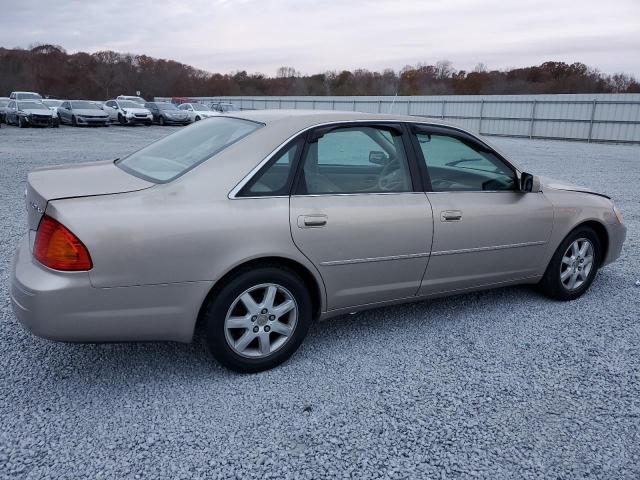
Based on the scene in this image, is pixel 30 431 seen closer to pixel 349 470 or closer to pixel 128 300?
pixel 128 300

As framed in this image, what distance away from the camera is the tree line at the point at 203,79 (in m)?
57.0

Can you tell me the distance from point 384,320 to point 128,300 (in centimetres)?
203

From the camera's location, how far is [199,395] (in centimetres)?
305

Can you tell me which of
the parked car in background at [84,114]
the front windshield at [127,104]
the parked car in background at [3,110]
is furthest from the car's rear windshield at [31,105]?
the front windshield at [127,104]

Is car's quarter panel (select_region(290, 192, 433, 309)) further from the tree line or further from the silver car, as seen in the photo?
the tree line

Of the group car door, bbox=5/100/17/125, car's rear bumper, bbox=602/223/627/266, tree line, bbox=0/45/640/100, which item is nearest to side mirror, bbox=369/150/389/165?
car's rear bumper, bbox=602/223/627/266

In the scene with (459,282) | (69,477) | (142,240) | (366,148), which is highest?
(366,148)

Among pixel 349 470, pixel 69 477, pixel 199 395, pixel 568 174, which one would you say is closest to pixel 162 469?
pixel 69 477

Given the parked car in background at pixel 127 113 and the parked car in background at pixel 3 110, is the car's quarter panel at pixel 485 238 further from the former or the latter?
the parked car in background at pixel 3 110

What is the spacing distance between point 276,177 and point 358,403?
1371mm

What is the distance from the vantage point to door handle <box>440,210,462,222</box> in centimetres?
376

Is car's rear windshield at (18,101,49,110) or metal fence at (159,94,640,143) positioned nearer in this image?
metal fence at (159,94,640,143)

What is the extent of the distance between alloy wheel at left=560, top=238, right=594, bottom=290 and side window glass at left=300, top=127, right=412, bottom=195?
5.91 ft

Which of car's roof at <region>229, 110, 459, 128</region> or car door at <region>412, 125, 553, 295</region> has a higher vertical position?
car's roof at <region>229, 110, 459, 128</region>
